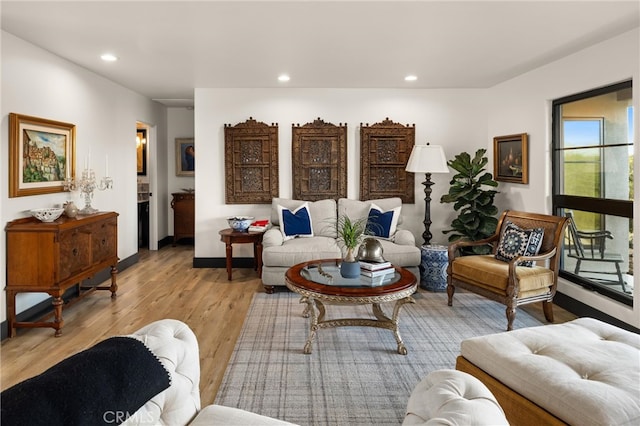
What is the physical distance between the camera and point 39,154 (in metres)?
3.89

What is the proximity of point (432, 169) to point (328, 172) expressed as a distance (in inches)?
56.2

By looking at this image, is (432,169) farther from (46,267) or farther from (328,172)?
(46,267)

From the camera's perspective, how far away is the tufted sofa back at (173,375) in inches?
48.9

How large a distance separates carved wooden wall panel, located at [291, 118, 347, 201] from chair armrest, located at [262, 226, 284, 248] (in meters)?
0.93

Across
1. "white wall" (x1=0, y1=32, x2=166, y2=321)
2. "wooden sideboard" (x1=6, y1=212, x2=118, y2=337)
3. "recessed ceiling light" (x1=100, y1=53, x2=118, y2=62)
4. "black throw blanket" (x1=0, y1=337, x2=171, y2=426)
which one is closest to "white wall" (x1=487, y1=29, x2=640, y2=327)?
"black throw blanket" (x1=0, y1=337, x2=171, y2=426)

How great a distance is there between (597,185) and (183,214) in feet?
20.3

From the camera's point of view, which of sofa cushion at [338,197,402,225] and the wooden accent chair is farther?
sofa cushion at [338,197,402,225]

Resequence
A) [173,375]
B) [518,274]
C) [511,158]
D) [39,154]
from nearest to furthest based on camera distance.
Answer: [173,375]
[518,274]
[39,154]
[511,158]

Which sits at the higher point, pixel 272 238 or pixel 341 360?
pixel 272 238

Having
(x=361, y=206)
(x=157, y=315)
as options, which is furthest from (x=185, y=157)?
(x=157, y=315)

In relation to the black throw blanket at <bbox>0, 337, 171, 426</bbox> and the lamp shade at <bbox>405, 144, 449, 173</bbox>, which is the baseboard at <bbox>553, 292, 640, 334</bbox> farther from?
the black throw blanket at <bbox>0, 337, 171, 426</bbox>

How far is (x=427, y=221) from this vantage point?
5.42m

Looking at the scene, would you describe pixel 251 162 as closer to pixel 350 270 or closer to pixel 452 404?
pixel 350 270

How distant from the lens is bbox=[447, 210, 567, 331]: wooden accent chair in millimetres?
3576
